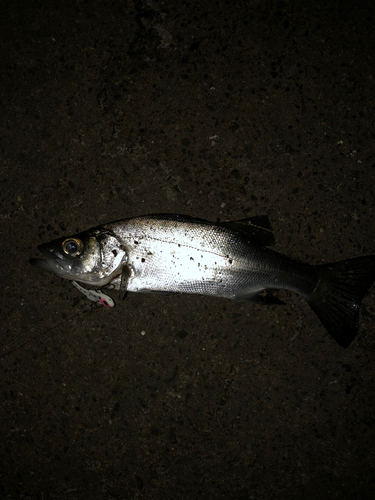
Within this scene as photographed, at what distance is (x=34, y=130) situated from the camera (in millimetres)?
2746

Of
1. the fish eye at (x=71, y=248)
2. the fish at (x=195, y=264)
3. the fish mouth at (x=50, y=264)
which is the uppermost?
the fish at (x=195, y=264)

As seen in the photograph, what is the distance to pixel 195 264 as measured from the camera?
2277 millimetres

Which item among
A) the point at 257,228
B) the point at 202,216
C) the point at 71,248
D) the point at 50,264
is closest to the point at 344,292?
the point at 257,228

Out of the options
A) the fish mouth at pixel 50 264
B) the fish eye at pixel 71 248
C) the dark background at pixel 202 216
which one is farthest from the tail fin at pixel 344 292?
the fish mouth at pixel 50 264

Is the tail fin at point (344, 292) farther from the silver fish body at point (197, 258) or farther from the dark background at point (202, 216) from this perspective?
the dark background at point (202, 216)

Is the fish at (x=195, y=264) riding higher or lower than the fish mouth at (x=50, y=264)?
higher

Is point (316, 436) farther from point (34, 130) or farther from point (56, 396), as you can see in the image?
point (34, 130)

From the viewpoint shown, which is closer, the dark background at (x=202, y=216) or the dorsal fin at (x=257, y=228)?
the dorsal fin at (x=257, y=228)

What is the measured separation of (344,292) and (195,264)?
1.26m

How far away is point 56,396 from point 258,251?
2279 millimetres

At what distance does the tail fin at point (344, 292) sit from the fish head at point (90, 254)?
164 centimetres

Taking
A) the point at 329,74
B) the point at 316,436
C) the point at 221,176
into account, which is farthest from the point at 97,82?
the point at 316,436

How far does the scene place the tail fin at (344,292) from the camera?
2357 millimetres

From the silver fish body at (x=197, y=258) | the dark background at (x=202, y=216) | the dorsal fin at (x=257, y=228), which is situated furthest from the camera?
the dark background at (x=202, y=216)
